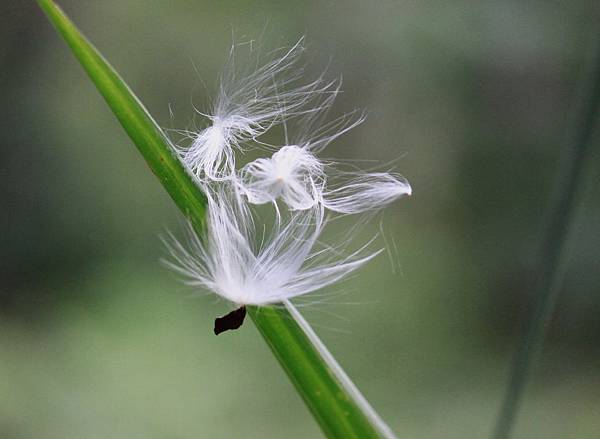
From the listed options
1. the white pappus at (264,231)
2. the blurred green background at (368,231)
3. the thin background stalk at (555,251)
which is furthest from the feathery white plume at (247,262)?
the blurred green background at (368,231)

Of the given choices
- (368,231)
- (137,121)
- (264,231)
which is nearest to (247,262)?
(264,231)

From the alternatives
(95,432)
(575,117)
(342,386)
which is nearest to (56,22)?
(342,386)

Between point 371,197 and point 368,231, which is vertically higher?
point 371,197

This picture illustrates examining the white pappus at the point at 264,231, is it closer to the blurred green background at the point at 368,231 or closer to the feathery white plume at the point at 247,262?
the feathery white plume at the point at 247,262

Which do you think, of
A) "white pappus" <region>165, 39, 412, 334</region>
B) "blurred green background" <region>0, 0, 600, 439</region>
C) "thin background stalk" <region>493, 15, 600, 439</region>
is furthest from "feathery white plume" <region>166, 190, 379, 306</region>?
"blurred green background" <region>0, 0, 600, 439</region>

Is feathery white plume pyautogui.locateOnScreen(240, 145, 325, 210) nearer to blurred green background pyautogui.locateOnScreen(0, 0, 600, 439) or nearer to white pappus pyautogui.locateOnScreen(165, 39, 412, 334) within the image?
white pappus pyautogui.locateOnScreen(165, 39, 412, 334)

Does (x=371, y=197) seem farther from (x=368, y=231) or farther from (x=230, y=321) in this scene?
(x=368, y=231)
